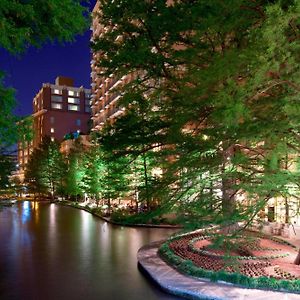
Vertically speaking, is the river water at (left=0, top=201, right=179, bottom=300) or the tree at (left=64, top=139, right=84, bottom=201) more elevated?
the tree at (left=64, top=139, right=84, bottom=201)

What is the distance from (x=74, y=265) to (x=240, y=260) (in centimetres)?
647

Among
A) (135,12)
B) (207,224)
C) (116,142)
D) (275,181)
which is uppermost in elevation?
(135,12)

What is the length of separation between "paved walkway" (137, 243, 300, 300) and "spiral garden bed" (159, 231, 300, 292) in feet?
0.98

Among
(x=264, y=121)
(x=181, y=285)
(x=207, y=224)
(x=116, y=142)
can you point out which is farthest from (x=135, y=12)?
(x=181, y=285)

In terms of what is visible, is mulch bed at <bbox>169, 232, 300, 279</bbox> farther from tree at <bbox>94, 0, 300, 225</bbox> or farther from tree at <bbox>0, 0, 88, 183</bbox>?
tree at <bbox>0, 0, 88, 183</bbox>

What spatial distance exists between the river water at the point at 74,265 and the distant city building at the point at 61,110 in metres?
101

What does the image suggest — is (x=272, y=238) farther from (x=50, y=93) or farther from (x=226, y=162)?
(x=50, y=93)

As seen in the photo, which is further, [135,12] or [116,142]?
[116,142]

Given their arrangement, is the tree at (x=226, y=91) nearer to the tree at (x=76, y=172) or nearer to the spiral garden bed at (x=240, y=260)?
the spiral garden bed at (x=240, y=260)

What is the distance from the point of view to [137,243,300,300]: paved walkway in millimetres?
10367

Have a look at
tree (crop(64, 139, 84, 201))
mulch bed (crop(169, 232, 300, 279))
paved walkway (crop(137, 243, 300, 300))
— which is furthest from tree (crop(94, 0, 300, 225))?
tree (crop(64, 139, 84, 201))

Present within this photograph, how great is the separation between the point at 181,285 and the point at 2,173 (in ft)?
35.7

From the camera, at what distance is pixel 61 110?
12519 cm

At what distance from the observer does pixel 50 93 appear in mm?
125625
